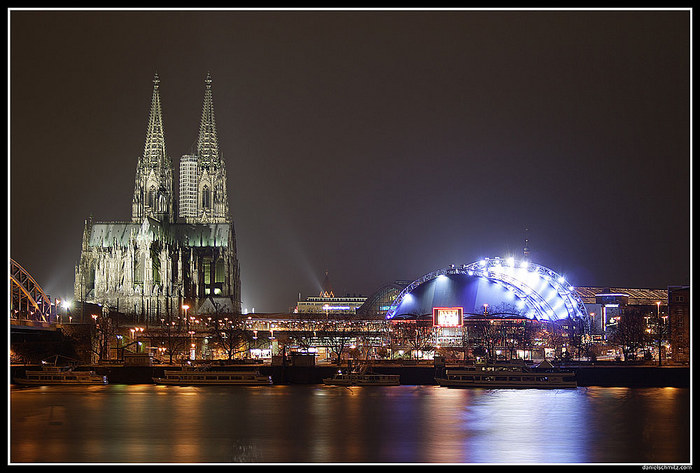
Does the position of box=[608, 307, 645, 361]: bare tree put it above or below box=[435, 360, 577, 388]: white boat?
above

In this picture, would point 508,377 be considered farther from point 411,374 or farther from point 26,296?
point 26,296

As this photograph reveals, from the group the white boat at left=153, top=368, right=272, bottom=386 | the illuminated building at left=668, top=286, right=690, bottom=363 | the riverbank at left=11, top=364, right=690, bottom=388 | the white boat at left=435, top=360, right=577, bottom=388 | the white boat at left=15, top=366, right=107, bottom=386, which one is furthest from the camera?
the illuminated building at left=668, top=286, right=690, bottom=363

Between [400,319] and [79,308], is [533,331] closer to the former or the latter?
[400,319]

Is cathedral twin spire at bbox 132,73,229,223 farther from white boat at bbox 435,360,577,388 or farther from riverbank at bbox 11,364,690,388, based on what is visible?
white boat at bbox 435,360,577,388

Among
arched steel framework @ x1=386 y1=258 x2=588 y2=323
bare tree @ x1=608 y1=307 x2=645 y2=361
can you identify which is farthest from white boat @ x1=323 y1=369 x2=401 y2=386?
arched steel framework @ x1=386 y1=258 x2=588 y2=323

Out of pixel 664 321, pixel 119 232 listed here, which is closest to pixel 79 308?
pixel 119 232

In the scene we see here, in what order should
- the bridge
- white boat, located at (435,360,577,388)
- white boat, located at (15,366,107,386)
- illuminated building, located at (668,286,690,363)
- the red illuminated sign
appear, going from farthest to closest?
the red illuminated sign, the bridge, illuminated building, located at (668,286,690,363), white boat, located at (15,366,107,386), white boat, located at (435,360,577,388)

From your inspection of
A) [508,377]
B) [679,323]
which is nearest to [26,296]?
[508,377]

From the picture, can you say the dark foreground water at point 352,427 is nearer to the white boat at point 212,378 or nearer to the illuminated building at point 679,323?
the white boat at point 212,378
